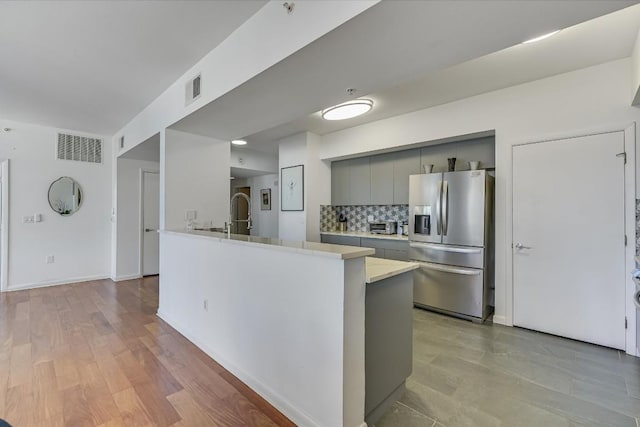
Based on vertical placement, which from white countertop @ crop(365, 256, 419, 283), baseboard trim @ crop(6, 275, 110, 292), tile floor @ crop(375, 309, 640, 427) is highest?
white countertop @ crop(365, 256, 419, 283)

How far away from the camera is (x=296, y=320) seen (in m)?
1.70

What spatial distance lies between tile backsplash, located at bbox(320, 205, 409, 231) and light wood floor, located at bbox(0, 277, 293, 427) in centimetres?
293

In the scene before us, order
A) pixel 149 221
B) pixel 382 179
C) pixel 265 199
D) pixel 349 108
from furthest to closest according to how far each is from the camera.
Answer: pixel 265 199
pixel 149 221
pixel 382 179
pixel 349 108

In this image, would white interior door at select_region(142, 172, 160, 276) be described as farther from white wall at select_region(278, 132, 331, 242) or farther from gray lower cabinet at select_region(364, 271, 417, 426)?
gray lower cabinet at select_region(364, 271, 417, 426)

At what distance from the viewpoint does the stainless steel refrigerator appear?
3225mm

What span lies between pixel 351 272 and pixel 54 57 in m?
3.18

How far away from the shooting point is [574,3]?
1.27 meters

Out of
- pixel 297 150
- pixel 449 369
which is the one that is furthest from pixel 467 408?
pixel 297 150

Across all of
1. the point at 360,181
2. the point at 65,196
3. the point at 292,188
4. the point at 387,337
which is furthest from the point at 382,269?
the point at 65,196

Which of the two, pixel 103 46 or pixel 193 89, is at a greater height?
pixel 103 46

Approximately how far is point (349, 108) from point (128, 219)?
4.56 metres

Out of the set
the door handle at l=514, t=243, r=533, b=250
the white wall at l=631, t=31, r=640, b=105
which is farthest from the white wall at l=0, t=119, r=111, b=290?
the white wall at l=631, t=31, r=640, b=105

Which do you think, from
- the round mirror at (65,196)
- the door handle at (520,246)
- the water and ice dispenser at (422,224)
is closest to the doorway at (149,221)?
the round mirror at (65,196)

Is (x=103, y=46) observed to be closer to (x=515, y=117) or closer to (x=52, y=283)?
(x=515, y=117)
